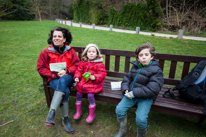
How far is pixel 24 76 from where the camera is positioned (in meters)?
4.41

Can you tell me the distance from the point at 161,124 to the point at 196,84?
0.96 metres

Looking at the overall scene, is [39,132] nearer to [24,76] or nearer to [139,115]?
[139,115]

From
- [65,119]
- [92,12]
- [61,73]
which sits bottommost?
[65,119]

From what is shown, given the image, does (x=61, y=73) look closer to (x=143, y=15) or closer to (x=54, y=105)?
(x=54, y=105)

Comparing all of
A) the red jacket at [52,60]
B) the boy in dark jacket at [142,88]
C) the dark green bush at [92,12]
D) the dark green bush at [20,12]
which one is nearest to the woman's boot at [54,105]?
the red jacket at [52,60]

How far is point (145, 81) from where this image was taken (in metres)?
2.20

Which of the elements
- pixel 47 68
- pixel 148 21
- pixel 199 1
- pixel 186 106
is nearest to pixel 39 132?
pixel 47 68

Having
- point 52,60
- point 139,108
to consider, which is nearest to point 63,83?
point 52,60

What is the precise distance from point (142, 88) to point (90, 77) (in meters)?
0.88

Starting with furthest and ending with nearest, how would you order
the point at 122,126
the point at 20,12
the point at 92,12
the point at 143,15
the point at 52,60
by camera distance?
the point at 20,12
the point at 92,12
the point at 143,15
the point at 52,60
the point at 122,126

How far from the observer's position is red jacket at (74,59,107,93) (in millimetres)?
2475

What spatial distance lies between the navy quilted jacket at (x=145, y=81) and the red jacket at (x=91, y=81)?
0.44 meters

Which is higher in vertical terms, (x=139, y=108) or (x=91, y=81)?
(x=91, y=81)

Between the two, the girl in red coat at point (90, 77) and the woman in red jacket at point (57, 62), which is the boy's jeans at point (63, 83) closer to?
the woman in red jacket at point (57, 62)
